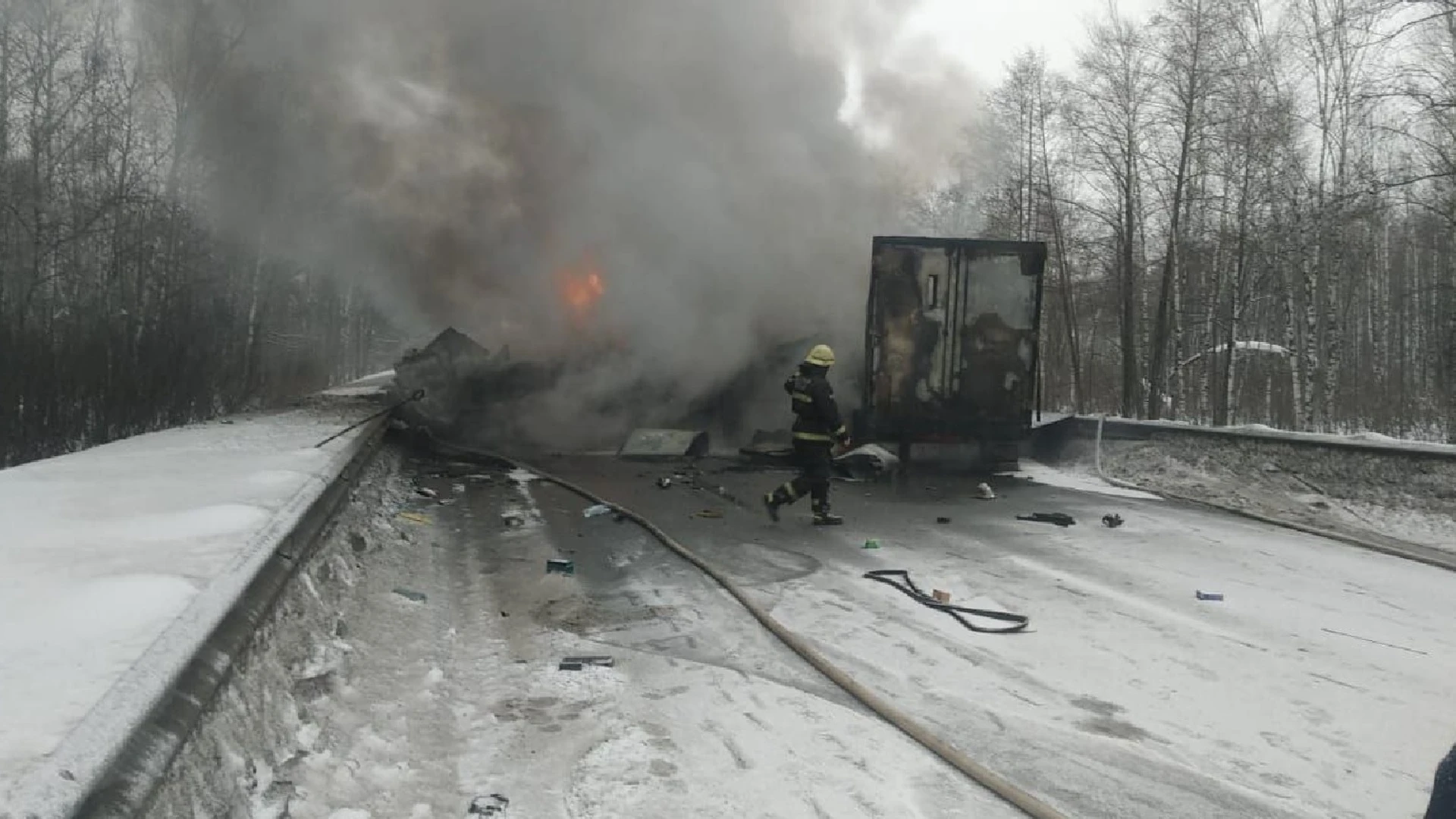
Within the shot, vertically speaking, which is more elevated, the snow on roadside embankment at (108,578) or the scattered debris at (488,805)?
the snow on roadside embankment at (108,578)

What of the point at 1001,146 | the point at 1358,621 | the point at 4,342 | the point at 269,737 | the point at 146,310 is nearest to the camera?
the point at 269,737

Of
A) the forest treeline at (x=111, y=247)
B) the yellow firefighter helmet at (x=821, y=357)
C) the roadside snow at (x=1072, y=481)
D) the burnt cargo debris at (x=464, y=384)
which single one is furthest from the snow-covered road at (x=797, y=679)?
the burnt cargo debris at (x=464, y=384)

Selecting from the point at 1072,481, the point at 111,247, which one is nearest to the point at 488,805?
the point at 1072,481

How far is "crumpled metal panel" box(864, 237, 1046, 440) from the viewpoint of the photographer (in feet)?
35.4

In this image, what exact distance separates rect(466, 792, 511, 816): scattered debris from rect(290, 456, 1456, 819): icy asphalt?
30 mm

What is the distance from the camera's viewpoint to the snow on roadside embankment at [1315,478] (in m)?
7.59

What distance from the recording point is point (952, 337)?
10.9 metres

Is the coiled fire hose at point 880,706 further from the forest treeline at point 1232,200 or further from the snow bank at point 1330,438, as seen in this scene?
the forest treeline at point 1232,200

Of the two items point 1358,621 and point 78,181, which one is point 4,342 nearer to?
point 78,181

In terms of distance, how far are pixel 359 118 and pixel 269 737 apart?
1312 cm

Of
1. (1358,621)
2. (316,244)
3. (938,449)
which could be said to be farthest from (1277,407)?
(316,244)

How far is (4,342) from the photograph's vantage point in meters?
9.26

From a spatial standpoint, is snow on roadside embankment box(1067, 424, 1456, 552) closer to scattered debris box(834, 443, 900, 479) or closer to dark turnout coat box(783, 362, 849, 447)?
scattered debris box(834, 443, 900, 479)

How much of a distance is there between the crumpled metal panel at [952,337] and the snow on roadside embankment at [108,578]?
256 inches
